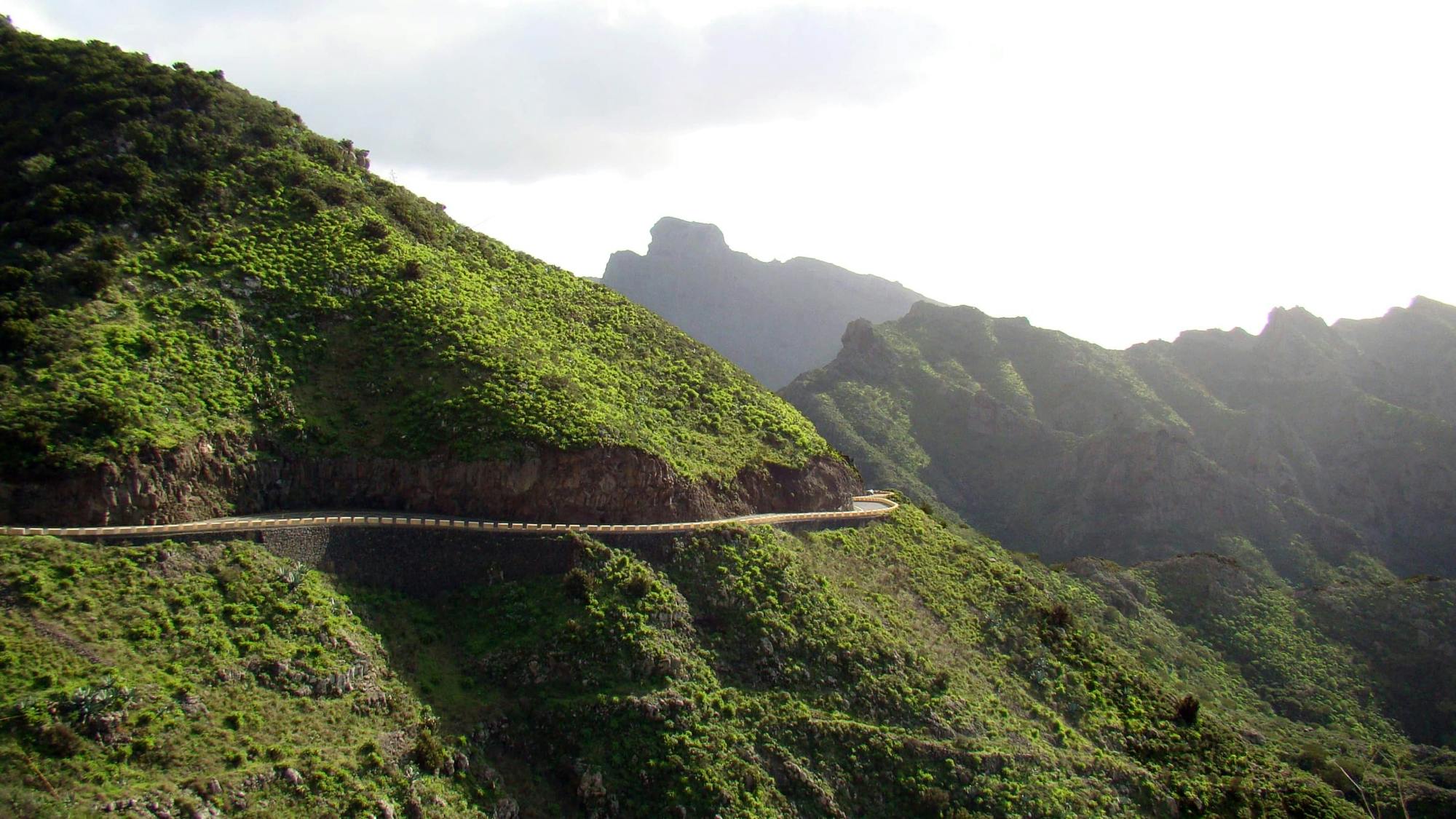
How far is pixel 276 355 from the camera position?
126 ft

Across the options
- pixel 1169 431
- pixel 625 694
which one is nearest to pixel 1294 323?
pixel 1169 431

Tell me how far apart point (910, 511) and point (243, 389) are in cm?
3625

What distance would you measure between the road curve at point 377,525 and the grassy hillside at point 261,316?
222 centimetres

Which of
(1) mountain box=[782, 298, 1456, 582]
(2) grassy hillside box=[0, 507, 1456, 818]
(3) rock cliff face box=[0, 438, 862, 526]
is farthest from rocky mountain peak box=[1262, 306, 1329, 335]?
(3) rock cliff face box=[0, 438, 862, 526]

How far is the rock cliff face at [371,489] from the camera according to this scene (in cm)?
2881

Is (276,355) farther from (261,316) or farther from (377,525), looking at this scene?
(377,525)

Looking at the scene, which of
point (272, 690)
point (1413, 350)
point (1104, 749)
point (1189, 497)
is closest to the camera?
point (272, 690)

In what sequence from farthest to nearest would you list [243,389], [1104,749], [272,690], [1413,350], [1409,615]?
[1413,350], [1409,615], [1104,749], [243,389], [272,690]

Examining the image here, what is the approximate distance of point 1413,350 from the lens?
156500 mm

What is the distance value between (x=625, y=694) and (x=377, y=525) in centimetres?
1136

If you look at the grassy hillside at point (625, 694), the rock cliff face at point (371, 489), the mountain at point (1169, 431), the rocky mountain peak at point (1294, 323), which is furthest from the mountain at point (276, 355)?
the rocky mountain peak at point (1294, 323)

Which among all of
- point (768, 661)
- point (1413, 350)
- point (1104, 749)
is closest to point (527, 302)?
point (768, 661)

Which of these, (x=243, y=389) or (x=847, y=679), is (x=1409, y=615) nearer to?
(x=847, y=679)

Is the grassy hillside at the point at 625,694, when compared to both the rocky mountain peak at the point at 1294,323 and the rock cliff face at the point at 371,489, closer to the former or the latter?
the rock cliff face at the point at 371,489
